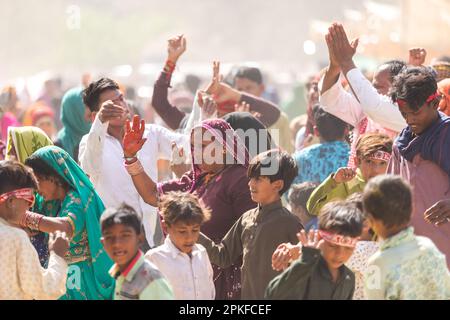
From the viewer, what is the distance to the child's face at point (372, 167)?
7270mm

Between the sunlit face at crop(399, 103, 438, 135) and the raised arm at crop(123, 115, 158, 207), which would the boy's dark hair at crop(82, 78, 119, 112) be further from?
the sunlit face at crop(399, 103, 438, 135)

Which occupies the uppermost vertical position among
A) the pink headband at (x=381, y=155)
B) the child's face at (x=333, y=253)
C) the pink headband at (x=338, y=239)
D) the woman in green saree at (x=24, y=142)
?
the woman in green saree at (x=24, y=142)

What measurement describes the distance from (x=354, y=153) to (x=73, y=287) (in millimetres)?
1973

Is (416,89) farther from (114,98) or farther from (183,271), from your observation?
(114,98)

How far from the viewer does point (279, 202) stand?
6.86 meters

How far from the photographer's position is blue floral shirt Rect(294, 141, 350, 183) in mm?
9172

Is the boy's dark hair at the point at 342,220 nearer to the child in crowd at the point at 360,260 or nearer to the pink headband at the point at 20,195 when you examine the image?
the child in crowd at the point at 360,260

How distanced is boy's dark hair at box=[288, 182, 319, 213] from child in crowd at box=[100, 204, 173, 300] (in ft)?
10.7

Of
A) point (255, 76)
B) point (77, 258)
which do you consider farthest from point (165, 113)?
Answer: point (77, 258)

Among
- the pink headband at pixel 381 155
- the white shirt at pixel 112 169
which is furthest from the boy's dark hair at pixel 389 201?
the white shirt at pixel 112 169

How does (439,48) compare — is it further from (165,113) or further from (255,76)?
(165,113)

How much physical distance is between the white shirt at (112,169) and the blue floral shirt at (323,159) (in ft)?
4.07

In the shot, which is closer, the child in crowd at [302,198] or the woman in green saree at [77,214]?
the woman in green saree at [77,214]

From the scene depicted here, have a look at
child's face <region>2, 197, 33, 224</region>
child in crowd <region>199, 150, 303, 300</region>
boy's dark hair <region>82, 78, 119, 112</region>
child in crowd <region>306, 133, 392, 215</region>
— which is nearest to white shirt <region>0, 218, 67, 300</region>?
child's face <region>2, 197, 33, 224</region>
